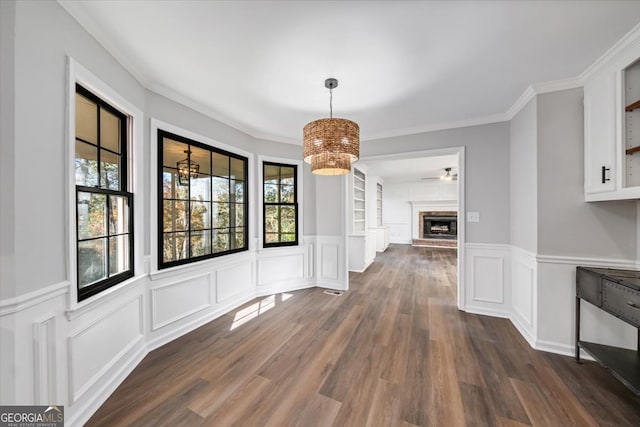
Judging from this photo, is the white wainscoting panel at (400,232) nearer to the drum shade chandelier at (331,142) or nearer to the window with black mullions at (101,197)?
the drum shade chandelier at (331,142)

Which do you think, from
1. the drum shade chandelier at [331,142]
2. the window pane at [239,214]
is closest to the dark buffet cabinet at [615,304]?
the drum shade chandelier at [331,142]

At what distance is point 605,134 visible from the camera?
194 cm

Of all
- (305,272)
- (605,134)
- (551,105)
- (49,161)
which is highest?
(551,105)

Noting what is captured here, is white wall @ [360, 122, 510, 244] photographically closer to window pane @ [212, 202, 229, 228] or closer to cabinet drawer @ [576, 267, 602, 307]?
cabinet drawer @ [576, 267, 602, 307]

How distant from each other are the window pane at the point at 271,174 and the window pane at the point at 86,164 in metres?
2.26

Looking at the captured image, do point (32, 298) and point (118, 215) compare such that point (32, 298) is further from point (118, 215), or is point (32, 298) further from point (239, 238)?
point (239, 238)

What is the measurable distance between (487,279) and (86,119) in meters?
4.50

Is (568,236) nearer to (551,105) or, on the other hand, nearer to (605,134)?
(605,134)

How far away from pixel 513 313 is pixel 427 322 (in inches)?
41.9

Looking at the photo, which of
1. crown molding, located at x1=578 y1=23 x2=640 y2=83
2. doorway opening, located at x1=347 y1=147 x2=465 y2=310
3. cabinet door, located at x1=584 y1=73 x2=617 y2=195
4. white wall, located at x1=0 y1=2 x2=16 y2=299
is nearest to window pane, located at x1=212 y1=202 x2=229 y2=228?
white wall, located at x1=0 y1=2 x2=16 y2=299

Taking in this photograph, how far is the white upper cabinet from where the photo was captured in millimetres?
1780

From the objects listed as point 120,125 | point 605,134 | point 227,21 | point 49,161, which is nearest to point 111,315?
point 49,161

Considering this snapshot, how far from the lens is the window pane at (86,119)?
1641 millimetres

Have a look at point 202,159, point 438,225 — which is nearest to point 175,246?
point 202,159
